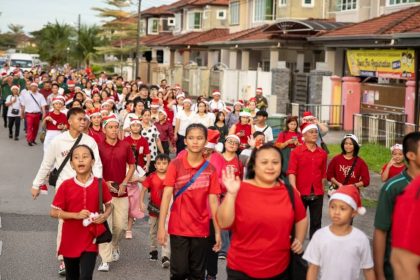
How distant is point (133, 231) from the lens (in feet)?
36.5

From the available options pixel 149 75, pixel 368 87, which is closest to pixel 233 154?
pixel 368 87

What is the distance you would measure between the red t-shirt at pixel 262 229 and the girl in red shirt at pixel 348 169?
4.60 m

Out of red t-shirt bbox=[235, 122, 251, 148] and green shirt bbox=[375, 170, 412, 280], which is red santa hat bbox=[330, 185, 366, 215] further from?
red t-shirt bbox=[235, 122, 251, 148]

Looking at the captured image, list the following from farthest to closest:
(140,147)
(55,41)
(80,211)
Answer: (55,41)
(140,147)
(80,211)

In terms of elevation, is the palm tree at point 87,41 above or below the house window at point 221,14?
below

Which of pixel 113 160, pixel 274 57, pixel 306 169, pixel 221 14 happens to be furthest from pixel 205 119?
pixel 221 14

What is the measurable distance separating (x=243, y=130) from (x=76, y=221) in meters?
7.04

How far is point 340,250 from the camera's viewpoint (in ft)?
17.6

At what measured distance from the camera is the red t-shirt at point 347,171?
9.83 metres

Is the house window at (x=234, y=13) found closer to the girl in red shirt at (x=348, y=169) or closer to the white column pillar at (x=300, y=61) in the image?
the white column pillar at (x=300, y=61)

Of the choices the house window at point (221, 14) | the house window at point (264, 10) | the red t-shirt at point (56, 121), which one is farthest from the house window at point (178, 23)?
the red t-shirt at point (56, 121)

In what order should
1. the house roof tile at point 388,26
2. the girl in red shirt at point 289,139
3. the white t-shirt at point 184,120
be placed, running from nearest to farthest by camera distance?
the girl in red shirt at point 289,139, the white t-shirt at point 184,120, the house roof tile at point 388,26

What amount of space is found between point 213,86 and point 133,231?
32749mm

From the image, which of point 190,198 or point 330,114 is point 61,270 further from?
point 330,114
